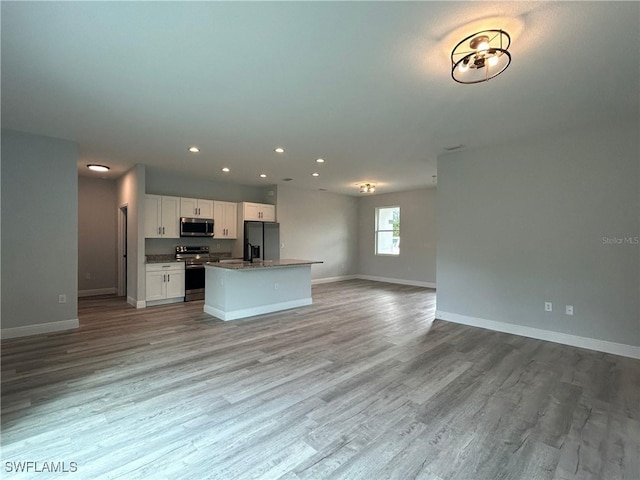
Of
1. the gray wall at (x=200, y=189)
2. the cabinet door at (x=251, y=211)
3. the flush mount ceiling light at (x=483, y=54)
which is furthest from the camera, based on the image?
the cabinet door at (x=251, y=211)

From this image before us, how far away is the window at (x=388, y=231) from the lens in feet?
30.0

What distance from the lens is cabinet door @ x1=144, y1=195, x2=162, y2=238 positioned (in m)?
5.98

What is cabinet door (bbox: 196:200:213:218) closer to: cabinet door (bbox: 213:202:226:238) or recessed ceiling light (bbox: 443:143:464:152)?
cabinet door (bbox: 213:202:226:238)

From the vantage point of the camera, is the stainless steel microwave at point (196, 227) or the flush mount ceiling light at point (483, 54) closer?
the flush mount ceiling light at point (483, 54)

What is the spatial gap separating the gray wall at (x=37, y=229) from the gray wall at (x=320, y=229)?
436 centimetres

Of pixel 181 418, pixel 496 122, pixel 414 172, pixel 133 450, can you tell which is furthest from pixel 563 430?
pixel 414 172

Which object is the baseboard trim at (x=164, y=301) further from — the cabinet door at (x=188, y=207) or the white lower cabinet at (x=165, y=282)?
the cabinet door at (x=188, y=207)

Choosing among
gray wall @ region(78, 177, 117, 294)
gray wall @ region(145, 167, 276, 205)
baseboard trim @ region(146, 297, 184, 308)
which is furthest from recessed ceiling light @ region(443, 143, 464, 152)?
gray wall @ region(78, 177, 117, 294)

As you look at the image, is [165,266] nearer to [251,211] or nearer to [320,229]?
[251,211]

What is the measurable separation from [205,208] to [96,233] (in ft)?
8.93

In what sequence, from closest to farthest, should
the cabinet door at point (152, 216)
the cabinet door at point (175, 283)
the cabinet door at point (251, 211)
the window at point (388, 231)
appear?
the cabinet door at point (152, 216) → the cabinet door at point (175, 283) → the cabinet door at point (251, 211) → the window at point (388, 231)
